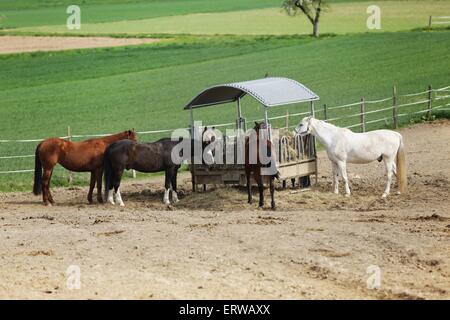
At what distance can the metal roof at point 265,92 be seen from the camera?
69.6ft

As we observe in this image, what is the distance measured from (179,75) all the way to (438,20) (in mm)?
23472

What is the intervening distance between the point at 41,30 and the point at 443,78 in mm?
33068

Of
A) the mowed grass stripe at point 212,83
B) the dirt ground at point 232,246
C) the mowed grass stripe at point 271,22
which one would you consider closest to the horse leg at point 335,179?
the dirt ground at point 232,246

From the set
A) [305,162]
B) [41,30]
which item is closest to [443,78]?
[305,162]

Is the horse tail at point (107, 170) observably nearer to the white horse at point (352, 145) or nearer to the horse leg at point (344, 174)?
the white horse at point (352, 145)

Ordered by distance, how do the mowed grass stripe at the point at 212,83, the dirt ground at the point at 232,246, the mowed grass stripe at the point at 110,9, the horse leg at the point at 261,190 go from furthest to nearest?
1. the mowed grass stripe at the point at 110,9
2. the mowed grass stripe at the point at 212,83
3. the horse leg at the point at 261,190
4. the dirt ground at the point at 232,246

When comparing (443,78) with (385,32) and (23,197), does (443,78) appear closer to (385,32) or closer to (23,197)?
(385,32)

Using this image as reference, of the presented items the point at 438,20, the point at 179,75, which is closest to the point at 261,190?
the point at 179,75

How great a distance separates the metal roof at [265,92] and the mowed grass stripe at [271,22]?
4286cm

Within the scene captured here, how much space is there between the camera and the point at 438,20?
65.3 metres

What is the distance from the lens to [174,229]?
55.0 feet

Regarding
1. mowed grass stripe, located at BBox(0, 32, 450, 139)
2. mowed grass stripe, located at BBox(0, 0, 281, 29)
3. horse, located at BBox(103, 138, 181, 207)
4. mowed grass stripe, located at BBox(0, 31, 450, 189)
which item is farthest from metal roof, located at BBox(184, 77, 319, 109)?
mowed grass stripe, located at BBox(0, 0, 281, 29)

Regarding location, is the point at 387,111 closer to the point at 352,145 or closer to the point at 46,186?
the point at 352,145

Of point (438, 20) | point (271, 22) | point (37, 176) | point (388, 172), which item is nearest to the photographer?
point (37, 176)
